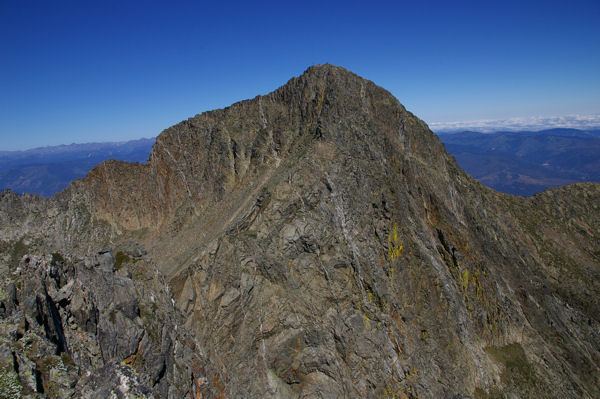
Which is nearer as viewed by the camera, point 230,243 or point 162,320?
point 162,320

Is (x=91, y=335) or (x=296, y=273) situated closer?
(x=91, y=335)

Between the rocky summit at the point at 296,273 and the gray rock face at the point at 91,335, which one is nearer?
the gray rock face at the point at 91,335

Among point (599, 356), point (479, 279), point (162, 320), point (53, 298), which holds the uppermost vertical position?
point (53, 298)

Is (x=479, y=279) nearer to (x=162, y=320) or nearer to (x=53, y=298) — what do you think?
(x=162, y=320)

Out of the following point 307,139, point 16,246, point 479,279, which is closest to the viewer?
point 307,139

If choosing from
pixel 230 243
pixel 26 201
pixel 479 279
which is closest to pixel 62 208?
pixel 26 201

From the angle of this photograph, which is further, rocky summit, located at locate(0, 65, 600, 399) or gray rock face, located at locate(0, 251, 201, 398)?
rocky summit, located at locate(0, 65, 600, 399)

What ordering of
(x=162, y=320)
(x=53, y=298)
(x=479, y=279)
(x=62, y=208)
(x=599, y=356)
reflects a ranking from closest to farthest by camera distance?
(x=53, y=298) < (x=162, y=320) < (x=479, y=279) < (x=599, y=356) < (x=62, y=208)

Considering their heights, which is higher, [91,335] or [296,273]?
[91,335]
